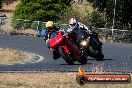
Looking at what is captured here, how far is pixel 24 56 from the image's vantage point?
110 ft

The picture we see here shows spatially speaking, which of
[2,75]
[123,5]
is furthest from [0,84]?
[123,5]

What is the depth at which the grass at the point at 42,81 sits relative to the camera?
18406 millimetres

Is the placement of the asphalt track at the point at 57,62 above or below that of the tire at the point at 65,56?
below

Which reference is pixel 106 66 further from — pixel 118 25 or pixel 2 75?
pixel 118 25

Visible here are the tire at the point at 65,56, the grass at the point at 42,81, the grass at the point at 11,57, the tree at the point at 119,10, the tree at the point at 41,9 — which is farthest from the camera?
the tree at the point at 41,9

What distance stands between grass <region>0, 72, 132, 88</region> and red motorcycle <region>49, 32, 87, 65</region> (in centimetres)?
214

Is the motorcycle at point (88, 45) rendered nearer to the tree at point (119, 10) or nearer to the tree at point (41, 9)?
the tree at point (119, 10)

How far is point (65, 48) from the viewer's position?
16.2 m

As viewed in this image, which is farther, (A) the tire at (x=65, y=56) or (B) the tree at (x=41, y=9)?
(B) the tree at (x=41, y=9)

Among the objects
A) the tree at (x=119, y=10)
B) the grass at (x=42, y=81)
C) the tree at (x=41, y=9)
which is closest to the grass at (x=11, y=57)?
the grass at (x=42, y=81)

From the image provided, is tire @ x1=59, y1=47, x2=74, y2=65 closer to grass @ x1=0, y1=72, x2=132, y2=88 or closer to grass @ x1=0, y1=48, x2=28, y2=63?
grass @ x1=0, y1=72, x2=132, y2=88

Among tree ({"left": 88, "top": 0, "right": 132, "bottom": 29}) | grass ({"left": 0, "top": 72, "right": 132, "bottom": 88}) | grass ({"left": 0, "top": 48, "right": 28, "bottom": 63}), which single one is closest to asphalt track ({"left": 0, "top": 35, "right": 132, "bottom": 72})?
grass ({"left": 0, "top": 72, "right": 132, "bottom": 88})

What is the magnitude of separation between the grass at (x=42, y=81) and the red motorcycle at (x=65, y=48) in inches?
84.3

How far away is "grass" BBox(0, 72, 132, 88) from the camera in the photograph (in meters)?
18.4
